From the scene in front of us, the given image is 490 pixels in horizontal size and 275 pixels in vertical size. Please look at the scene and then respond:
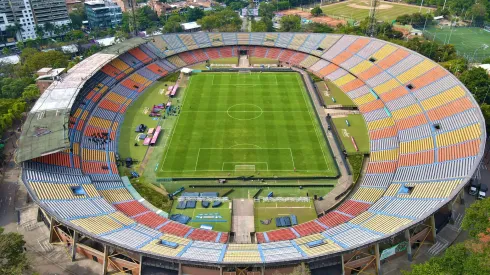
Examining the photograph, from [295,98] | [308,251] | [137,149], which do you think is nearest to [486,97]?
[295,98]

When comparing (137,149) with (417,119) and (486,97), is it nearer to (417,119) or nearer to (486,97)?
(417,119)

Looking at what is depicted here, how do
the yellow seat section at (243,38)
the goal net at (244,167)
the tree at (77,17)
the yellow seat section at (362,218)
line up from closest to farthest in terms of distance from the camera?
the yellow seat section at (362,218) → the goal net at (244,167) → the yellow seat section at (243,38) → the tree at (77,17)

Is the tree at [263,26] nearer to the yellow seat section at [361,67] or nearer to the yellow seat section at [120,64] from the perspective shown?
the yellow seat section at [361,67]

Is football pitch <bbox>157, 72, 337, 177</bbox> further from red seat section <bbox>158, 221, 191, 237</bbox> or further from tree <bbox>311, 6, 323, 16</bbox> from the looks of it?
tree <bbox>311, 6, 323, 16</bbox>

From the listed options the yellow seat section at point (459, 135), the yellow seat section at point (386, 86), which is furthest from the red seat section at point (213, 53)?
the yellow seat section at point (459, 135)

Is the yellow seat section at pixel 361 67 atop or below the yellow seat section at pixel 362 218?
atop
